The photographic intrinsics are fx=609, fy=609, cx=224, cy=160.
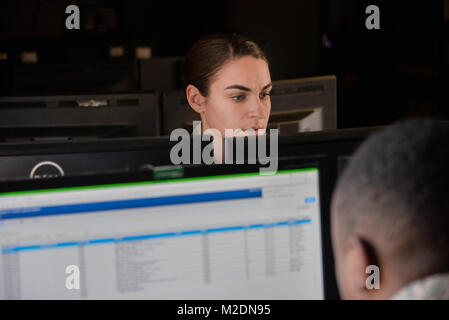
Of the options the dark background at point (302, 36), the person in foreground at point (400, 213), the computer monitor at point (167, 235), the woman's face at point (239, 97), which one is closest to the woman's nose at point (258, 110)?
the woman's face at point (239, 97)

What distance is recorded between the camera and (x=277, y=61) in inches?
258

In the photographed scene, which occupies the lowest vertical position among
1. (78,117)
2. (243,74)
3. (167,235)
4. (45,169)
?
(167,235)

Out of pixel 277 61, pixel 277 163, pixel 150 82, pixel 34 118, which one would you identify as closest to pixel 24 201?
pixel 277 163

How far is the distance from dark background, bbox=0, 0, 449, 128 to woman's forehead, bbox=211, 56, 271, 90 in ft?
10.6

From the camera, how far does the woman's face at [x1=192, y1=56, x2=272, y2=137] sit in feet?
6.56

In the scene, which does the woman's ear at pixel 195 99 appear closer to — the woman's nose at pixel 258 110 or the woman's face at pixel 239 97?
the woman's face at pixel 239 97

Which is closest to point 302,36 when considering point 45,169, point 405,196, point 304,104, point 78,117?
point 304,104

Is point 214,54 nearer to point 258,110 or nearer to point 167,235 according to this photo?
point 258,110

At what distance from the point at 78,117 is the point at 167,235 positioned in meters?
0.96

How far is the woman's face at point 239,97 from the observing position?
2.00 metres

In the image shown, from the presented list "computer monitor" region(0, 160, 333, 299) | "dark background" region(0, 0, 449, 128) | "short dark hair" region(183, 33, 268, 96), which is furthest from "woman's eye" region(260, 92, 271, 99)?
"dark background" region(0, 0, 449, 128)

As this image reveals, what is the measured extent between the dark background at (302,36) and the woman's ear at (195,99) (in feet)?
10.6

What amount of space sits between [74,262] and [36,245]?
0.23ft

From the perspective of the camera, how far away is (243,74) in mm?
2033
